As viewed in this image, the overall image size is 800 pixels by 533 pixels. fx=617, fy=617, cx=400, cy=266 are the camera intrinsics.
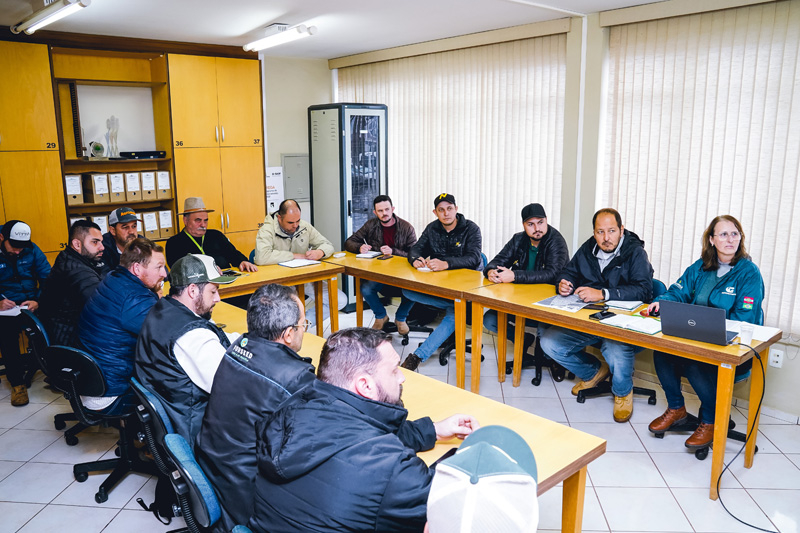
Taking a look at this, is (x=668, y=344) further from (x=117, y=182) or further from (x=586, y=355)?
(x=117, y=182)

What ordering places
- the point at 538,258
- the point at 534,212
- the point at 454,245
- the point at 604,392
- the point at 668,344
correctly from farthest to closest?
the point at 454,245 < the point at 538,258 < the point at 534,212 < the point at 604,392 < the point at 668,344

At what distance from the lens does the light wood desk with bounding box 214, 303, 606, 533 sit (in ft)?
6.58

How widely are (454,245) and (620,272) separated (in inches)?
58.6

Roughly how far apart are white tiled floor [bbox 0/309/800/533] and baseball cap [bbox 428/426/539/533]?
2117mm

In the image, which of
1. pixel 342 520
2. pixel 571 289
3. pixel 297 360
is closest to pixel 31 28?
pixel 297 360

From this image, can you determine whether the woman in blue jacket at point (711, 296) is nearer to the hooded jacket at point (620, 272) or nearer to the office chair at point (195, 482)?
the hooded jacket at point (620, 272)

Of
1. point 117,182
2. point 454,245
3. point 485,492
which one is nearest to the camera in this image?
point 485,492

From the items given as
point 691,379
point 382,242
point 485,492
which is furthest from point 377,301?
point 485,492

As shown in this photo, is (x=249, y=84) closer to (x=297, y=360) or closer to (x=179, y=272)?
(x=179, y=272)

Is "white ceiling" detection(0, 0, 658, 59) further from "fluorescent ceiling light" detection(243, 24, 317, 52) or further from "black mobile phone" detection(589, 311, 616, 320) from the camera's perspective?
"black mobile phone" detection(589, 311, 616, 320)

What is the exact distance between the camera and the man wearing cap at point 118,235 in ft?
15.3

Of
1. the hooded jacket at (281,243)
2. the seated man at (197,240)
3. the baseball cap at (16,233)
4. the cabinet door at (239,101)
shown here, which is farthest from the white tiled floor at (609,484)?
the cabinet door at (239,101)

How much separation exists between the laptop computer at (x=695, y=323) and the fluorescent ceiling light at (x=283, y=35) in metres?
3.23

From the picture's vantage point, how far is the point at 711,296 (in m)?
3.54
